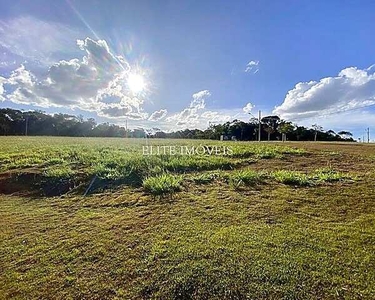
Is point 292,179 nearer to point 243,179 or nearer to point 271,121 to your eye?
point 243,179

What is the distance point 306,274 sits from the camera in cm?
229

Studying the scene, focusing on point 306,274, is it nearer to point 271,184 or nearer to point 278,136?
point 271,184

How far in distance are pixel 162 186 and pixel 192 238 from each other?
6.11ft

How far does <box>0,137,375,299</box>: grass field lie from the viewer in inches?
88.3

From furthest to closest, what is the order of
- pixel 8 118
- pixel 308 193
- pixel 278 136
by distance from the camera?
pixel 278 136 < pixel 8 118 < pixel 308 193

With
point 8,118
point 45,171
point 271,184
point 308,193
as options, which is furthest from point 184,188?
point 8,118

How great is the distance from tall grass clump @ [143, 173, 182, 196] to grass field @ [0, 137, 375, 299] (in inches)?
1.2

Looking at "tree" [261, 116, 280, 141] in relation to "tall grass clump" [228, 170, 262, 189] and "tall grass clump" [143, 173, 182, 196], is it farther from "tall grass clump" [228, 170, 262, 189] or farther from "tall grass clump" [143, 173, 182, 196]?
"tall grass clump" [143, 173, 182, 196]

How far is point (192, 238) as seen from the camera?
2.95 m

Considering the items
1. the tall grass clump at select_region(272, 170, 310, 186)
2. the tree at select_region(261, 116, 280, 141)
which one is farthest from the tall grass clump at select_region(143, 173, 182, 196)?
the tree at select_region(261, 116, 280, 141)

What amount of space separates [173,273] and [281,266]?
100 centimetres

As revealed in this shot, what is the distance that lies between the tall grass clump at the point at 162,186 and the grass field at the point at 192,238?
0.03 m

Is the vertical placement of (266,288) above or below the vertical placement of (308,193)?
below

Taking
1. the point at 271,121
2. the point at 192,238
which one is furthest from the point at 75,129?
the point at 192,238
